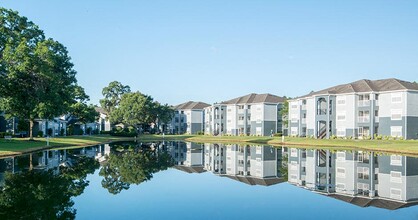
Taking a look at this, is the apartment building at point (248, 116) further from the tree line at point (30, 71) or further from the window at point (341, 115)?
the tree line at point (30, 71)

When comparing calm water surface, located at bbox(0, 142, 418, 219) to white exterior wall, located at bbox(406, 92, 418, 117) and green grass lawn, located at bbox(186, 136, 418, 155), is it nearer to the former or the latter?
green grass lawn, located at bbox(186, 136, 418, 155)

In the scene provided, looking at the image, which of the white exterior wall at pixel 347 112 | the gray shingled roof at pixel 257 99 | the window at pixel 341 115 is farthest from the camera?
the gray shingled roof at pixel 257 99

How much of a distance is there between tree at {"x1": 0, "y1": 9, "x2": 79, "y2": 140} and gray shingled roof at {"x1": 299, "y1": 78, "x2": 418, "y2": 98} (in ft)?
154

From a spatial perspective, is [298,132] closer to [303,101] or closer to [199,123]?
[303,101]

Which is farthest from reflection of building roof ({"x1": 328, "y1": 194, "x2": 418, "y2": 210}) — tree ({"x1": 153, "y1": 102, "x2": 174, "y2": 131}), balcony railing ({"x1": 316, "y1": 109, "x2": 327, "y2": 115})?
tree ({"x1": 153, "y1": 102, "x2": 174, "y2": 131})

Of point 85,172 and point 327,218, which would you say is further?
point 85,172

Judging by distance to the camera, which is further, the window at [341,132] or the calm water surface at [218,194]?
the window at [341,132]

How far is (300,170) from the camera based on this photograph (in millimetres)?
26344

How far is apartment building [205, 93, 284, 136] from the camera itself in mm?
87938

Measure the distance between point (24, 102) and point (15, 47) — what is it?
19.5 feet

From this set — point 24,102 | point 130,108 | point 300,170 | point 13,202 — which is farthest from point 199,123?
point 13,202

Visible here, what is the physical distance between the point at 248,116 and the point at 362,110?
32293 mm

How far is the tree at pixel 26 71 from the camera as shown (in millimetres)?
37344

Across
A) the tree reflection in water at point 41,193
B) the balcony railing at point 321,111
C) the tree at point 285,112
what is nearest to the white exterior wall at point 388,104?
the balcony railing at point 321,111
